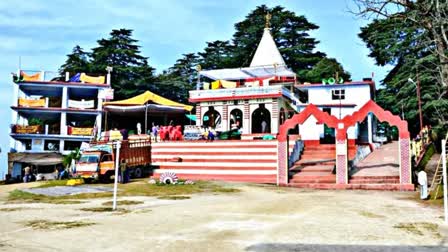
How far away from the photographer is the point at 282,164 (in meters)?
20.0

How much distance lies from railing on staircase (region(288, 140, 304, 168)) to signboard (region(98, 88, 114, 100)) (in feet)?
54.0

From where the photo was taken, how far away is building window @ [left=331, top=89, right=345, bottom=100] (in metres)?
31.0

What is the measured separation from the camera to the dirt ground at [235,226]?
7.11m

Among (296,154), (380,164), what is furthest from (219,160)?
(380,164)

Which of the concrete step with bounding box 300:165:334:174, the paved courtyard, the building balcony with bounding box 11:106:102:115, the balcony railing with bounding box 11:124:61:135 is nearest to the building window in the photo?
the paved courtyard

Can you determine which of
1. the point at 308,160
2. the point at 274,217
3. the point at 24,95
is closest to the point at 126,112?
the point at 24,95

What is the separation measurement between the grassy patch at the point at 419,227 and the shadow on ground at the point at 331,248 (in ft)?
4.45

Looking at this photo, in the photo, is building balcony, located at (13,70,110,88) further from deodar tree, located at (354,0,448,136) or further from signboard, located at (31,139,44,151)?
deodar tree, located at (354,0,448,136)

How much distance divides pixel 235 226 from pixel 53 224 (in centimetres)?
403

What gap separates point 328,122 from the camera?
19859mm

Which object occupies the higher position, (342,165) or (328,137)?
(328,137)

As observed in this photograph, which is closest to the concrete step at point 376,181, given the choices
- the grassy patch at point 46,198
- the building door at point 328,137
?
the grassy patch at point 46,198

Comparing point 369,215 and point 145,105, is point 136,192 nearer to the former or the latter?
point 369,215

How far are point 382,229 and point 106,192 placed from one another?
37.5 feet
